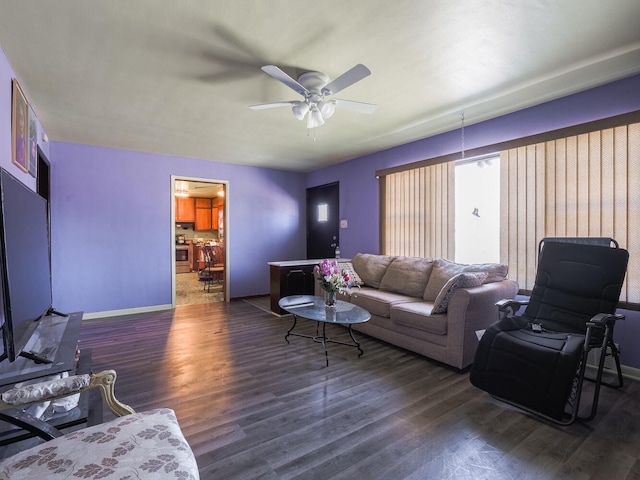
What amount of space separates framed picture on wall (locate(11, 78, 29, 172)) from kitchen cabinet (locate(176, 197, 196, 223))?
276 inches

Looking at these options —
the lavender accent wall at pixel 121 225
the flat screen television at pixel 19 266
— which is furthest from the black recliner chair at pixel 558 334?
the lavender accent wall at pixel 121 225

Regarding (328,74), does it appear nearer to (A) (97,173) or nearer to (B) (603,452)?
(B) (603,452)

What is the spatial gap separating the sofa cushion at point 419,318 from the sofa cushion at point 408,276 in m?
0.34

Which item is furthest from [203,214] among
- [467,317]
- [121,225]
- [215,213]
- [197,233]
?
[467,317]

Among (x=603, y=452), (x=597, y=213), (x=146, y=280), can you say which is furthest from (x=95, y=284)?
(x=597, y=213)

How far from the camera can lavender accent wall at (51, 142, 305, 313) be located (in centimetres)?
445

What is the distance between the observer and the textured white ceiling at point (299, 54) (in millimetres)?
1852

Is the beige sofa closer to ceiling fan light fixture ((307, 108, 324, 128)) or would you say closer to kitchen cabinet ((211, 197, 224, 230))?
ceiling fan light fixture ((307, 108, 324, 128))

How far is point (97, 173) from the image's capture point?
15.3 feet

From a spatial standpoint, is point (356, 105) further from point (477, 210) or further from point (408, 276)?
point (408, 276)

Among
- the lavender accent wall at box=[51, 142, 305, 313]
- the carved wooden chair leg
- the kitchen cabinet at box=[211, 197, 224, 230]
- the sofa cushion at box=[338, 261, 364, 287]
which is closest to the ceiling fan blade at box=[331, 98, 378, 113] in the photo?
the sofa cushion at box=[338, 261, 364, 287]

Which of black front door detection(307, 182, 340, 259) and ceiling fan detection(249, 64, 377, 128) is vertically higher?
ceiling fan detection(249, 64, 377, 128)

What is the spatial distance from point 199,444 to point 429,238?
3.51 m

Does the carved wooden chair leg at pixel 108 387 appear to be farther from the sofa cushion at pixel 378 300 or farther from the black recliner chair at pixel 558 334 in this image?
the sofa cushion at pixel 378 300
